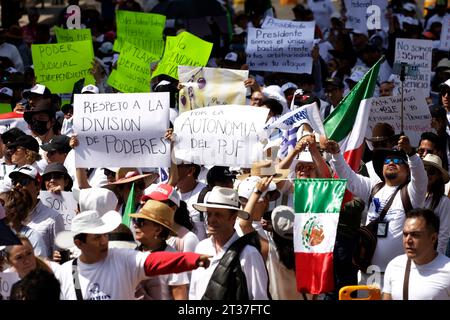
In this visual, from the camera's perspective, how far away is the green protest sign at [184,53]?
43.4 ft

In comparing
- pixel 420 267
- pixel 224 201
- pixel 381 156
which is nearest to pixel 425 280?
pixel 420 267

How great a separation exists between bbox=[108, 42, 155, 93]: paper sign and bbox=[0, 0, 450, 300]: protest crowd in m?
0.02

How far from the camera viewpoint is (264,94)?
13086mm

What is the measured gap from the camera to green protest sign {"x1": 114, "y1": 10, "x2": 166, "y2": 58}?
14766mm

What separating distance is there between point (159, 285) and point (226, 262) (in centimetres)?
53

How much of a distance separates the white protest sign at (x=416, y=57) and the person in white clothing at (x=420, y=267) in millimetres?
5837

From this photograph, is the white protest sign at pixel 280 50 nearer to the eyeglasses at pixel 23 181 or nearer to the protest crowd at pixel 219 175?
the protest crowd at pixel 219 175

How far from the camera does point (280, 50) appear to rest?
14.9 metres

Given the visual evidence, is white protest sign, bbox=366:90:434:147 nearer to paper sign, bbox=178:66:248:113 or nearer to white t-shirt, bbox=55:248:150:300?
paper sign, bbox=178:66:248:113

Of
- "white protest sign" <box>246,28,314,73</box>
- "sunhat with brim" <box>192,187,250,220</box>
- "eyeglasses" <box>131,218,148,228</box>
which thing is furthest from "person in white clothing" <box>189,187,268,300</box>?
"white protest sign" <box>246,28,314,73</box>

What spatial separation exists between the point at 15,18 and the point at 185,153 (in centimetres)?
1164

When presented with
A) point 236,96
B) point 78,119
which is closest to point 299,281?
point 78,119

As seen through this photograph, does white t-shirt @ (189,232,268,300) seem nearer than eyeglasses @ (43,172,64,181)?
Yes
